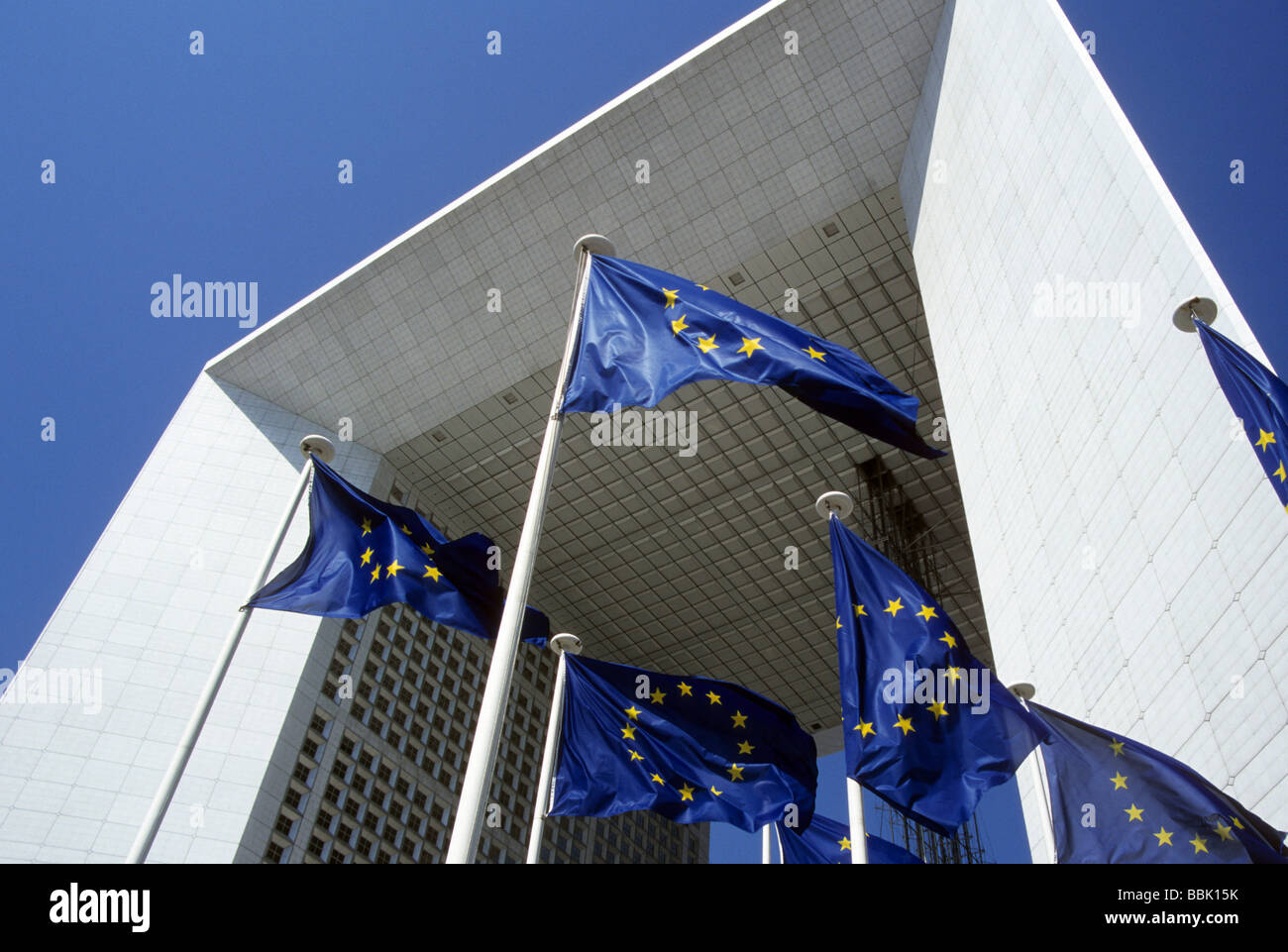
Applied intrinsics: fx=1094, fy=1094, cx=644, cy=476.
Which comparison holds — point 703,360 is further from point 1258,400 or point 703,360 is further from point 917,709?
point 1258,400

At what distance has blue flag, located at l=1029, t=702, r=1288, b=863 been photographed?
299 inches

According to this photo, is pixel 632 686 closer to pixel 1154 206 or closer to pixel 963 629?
pixel 1154 206

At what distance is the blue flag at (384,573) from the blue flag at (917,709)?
Answer: 275cm

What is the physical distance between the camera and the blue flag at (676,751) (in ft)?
29.6

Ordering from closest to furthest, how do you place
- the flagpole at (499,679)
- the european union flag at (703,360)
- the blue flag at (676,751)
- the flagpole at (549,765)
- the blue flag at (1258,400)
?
the flagpole at (499,679) → the blue flag at (1258,400) → the european union flag at (703,360) → the blue flag at (676,751) → the flagpole at (549,765)

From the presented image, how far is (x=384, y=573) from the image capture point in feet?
30.3

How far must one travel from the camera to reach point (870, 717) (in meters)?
7.77

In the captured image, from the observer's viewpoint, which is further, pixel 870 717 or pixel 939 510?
pixel 939 510

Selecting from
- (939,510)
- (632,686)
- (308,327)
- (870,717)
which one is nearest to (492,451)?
(308,327)

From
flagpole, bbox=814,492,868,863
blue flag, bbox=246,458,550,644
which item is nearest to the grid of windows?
blue flag, bbox=246,458,550,644

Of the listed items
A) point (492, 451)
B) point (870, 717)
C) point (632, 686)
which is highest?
point (492, 451)

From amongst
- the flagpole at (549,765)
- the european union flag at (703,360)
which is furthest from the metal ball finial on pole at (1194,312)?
the flagpole at (549,765)

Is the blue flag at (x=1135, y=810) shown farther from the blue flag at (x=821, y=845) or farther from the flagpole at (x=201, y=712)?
the flagpole at (x=201, y=712)
